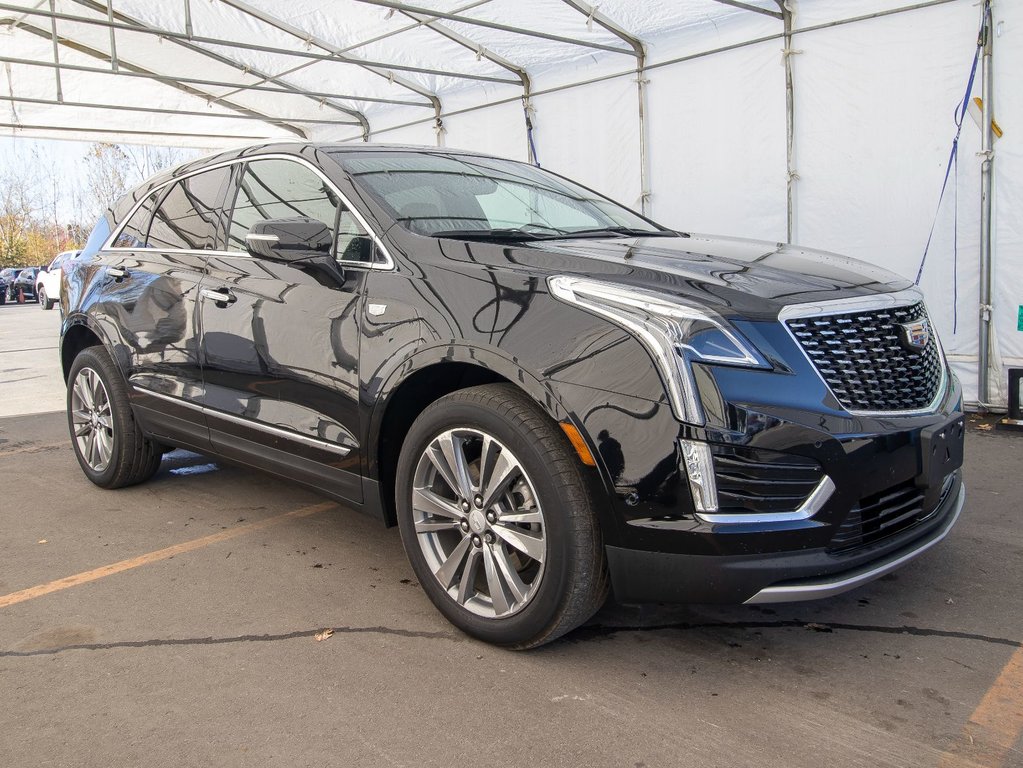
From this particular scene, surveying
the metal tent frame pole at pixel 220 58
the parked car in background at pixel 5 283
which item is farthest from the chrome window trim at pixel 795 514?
the parked car in background at pixel 5 283

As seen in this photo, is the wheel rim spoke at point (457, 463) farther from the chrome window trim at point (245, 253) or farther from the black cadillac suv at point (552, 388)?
the chrome window trim at point (245, 253)

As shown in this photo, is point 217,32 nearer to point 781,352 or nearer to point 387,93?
point 387,93

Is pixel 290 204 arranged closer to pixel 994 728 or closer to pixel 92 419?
pixel 92 419

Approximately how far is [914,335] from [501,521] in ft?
4.81

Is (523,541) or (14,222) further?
(14,222)

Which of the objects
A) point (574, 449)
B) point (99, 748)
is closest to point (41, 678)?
point (99, 748)

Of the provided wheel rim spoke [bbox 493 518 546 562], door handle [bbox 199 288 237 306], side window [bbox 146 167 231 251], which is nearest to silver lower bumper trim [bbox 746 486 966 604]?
wheel rim spoke [bbox 493 518 546 562]

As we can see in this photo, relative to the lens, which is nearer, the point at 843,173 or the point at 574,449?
the point at 574,449

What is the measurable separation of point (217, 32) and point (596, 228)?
8.29 meters

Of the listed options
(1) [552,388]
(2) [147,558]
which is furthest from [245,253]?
(1) [552,388]

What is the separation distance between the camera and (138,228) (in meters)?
4.60

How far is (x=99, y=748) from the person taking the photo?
2316 millimetres

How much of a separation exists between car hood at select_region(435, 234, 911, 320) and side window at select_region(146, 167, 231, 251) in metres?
1.59

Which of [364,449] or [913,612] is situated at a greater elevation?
[364,449]
